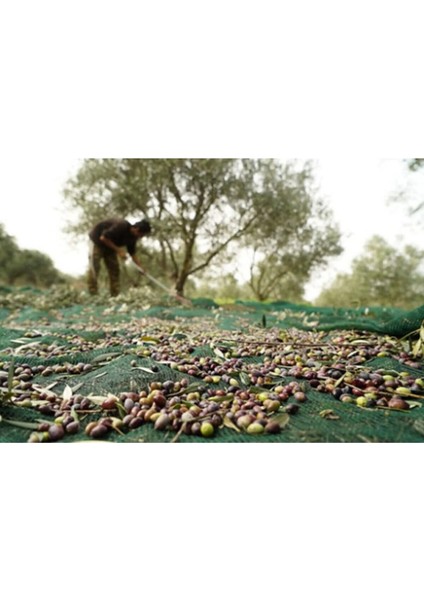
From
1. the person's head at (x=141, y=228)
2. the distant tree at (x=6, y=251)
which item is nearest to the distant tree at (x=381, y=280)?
the person's head at (x=141, y=228)

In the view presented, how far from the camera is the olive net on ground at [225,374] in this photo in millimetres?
1430

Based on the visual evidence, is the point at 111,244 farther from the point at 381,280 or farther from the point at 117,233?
the point at 381,280

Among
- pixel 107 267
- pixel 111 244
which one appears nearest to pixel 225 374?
pixel 111 244

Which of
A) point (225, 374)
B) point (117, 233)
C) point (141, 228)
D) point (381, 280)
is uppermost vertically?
point (141, 228)

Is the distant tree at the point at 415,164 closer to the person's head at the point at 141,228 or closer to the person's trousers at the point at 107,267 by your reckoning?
the person's head at the point at 141,228

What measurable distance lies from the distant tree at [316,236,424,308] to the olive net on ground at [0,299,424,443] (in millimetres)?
2207

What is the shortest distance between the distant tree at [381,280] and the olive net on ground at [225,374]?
2.21 m

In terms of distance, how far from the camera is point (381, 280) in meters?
5.32

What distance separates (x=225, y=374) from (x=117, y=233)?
3.07m

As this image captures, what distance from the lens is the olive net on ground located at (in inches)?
56.3

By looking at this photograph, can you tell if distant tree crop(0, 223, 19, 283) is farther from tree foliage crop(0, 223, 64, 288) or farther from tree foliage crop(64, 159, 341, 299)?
tree foliage crop(64, 159, 341, 299)

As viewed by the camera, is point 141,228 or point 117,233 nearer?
point 117,233

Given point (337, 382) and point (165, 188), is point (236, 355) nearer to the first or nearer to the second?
point (337, 382)

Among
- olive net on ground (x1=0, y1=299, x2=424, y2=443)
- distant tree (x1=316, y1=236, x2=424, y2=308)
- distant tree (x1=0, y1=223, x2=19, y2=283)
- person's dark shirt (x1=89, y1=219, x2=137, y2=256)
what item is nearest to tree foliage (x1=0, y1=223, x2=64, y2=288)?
distant tree (x1=0, y1=223, x2=19, y2=283)
